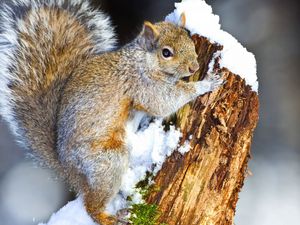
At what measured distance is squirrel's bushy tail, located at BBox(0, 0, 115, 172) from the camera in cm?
288

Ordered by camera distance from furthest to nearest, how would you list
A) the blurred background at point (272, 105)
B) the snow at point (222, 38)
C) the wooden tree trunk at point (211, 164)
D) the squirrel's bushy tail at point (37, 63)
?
the blurred background at point (272, 105) → the squirrel's bushy tail at point (37, 63) → the snow at point (222, 38) → the wooden tree trunk at point (211, 164)

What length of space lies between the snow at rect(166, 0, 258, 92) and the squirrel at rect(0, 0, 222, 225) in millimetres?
51

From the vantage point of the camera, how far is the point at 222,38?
106 inches

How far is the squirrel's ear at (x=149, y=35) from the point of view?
8.96 feet

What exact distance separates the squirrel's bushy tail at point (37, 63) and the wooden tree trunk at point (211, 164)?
522 millimetres

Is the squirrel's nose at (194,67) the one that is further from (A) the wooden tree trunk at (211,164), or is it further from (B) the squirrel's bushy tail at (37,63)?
(B) the squirrel's bushy tail at (37,63)

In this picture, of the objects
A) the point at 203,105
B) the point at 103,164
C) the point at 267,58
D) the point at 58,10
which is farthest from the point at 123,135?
the point at 267,58

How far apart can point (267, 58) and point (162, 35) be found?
180cm

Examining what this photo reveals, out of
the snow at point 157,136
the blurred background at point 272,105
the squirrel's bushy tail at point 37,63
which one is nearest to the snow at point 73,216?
the snow at point 157,136

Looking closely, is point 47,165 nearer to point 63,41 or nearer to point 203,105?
point 63,41

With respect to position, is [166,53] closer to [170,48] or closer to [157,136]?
[170,48]

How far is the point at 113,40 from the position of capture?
300cm

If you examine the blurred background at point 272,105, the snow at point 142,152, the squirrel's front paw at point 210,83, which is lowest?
the snow at point 142,152

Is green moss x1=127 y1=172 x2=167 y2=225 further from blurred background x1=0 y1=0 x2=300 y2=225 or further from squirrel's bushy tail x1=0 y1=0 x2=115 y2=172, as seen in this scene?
blurred background x1=0 y1=0 x2=300 y2=225
